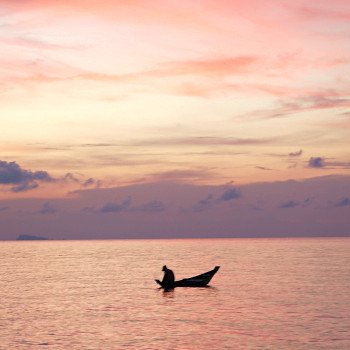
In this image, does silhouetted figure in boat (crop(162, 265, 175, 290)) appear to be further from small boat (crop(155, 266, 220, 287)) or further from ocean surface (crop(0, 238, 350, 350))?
small boat (crop(155, 266, 220, 287))

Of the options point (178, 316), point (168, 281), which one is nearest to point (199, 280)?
point (168, 281)

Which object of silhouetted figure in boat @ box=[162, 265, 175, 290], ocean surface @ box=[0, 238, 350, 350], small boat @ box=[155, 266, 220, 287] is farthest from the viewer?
small boat @ box=[155, 266, 220, 287]

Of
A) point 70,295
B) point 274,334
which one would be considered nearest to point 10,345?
point 274,334

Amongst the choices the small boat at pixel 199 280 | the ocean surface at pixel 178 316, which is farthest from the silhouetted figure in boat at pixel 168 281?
the small boat at pixel 199 280

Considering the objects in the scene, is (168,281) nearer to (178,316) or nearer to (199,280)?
(199,280)

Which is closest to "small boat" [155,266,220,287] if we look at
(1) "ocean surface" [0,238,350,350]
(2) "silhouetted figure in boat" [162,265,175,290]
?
(1) "ocean surface" [0,238,350,350]

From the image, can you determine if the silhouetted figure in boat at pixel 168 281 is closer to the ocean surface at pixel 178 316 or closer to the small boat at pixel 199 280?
the ocean surface at pixel 178 316

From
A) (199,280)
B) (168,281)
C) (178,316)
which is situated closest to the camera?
(178,316)

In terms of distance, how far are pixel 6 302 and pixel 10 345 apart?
1098 inches

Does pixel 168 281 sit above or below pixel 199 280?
above

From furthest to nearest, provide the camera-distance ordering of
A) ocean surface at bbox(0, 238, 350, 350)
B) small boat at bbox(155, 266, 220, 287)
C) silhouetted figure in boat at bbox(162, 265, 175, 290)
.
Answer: small boat at bbox(155, 266, 220, 287) → silhouetted figure in boat at bbox(162, 265, 175, 290) → ocean surface at bbox(0, 238, 350, 350)

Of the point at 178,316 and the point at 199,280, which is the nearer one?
the point at 178,316

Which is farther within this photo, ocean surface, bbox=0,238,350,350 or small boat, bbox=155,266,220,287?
small boat, bbox=155,266,220,287

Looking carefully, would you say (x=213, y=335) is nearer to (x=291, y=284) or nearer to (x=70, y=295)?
(x=70, y=295)
